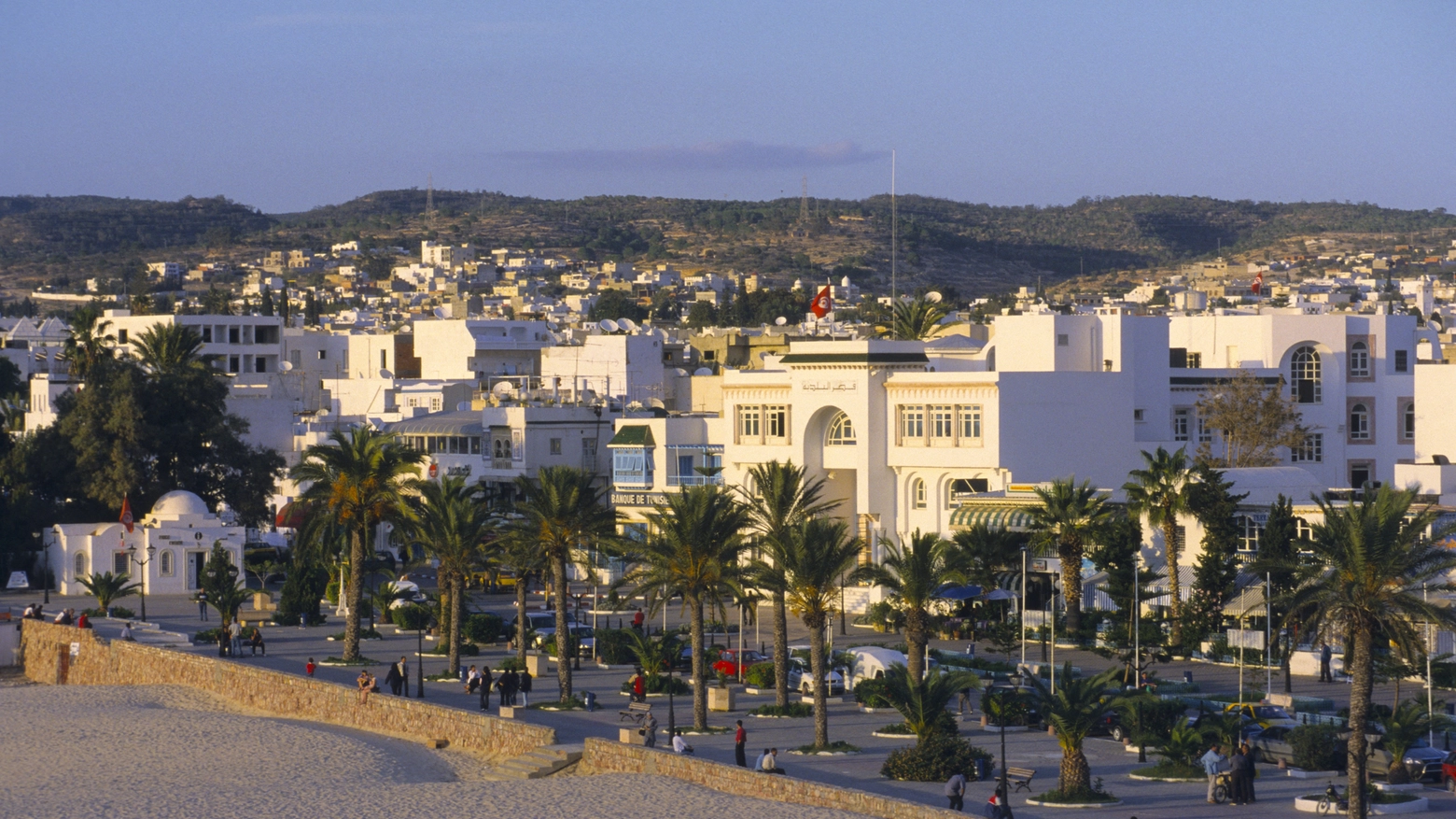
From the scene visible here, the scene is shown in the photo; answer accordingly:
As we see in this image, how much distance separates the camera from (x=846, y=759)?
3450 cm

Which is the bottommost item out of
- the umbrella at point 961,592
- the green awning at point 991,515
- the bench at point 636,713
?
the bench at point 636,713

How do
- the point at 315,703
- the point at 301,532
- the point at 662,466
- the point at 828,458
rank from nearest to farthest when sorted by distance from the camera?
the point at 315,703 < the point at 301,532 < the point at 828,458 < the point at 662,466

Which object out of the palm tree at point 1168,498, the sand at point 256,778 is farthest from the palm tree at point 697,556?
the palm tree at point 1168,498

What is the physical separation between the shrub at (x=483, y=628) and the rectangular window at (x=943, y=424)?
14.9 m

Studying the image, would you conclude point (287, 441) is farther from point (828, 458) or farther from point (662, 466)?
point (828, 458)

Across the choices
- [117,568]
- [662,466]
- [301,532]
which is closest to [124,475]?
[117,568]

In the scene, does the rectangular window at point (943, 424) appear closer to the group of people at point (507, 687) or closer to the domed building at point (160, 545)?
the group of people at point (507, 687)

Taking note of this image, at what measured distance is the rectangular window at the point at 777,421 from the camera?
6304 cm

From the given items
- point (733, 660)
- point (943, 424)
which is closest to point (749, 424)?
point (943, 424)

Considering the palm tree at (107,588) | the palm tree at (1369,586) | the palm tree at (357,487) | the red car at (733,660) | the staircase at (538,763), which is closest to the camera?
the palm tree at (1369,586)

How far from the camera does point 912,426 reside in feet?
198

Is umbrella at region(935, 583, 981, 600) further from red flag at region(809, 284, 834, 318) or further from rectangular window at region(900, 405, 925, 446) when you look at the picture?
red flag at region(809, 284, 834, 318)

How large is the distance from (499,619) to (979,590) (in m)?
12.7

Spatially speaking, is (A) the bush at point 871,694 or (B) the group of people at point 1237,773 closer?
(B) the group of people at point 1237,773
